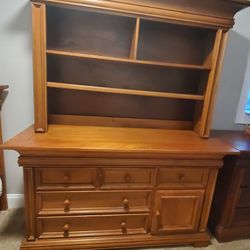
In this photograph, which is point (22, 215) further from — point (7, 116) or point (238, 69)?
point (238, 69)

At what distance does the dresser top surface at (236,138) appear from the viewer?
1.50 meters

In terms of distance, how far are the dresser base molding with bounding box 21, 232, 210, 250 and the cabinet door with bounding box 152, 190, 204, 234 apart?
65mm

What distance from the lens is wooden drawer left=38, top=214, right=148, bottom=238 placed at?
1381 millimetres

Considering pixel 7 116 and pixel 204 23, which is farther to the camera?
pixel 7 116

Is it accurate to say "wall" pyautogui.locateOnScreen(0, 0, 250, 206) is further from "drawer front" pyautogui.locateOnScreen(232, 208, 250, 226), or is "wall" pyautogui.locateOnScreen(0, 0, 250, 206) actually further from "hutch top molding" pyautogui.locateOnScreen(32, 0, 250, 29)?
"drawer front" pyautogui.locateOnScreen(232, 208, 250, 226)

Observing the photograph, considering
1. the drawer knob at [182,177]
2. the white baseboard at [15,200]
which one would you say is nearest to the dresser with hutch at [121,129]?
the drawer knob at [182,177]

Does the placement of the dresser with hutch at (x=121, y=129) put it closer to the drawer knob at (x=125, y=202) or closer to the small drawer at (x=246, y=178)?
the drawer knob at (x=125, y=202)

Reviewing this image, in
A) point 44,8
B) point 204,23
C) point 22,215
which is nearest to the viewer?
point 44,8

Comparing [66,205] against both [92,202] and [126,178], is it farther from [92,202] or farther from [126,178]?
[126,178]

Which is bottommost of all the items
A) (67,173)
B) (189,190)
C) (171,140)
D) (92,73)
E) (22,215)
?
(22,215)

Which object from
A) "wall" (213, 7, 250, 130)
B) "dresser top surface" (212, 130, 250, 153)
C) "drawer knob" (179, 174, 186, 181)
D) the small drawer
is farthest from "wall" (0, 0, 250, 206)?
"drawer knob" (179, 174, 186, 181)

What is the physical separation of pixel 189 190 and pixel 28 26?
1671mm

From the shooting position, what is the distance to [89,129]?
1.60 metres

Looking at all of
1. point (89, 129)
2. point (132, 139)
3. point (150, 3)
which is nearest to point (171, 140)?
point (132, 139)
